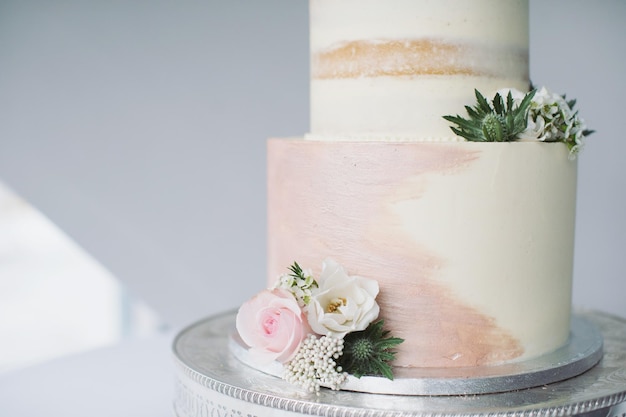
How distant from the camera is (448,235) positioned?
1.84m

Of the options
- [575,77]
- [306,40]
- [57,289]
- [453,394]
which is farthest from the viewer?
[57,289]

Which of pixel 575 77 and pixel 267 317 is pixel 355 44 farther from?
pixel 575 77

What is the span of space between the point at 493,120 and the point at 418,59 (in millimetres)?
229

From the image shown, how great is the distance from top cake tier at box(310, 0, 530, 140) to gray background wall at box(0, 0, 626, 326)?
173 cm

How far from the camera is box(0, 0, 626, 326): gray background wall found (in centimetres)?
365

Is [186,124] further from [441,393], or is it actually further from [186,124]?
[441,393]

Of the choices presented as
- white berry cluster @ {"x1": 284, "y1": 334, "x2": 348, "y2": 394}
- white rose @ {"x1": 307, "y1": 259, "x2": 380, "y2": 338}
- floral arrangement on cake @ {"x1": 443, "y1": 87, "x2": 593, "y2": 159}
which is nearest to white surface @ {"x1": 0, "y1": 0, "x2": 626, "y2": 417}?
floral arrangement on cake @ {"x1": 443, "y1": 87, "x2": 593, "y2": 159}

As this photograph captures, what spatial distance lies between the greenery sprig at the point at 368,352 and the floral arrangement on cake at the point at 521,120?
19.7 inches

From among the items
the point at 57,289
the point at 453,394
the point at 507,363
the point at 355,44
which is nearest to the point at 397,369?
the point at 453,394

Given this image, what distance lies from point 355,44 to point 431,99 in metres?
0.23

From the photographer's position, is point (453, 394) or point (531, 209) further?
point (531, 209)

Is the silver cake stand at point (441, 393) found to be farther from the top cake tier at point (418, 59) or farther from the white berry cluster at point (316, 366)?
the top cake tier at point (418, 59)

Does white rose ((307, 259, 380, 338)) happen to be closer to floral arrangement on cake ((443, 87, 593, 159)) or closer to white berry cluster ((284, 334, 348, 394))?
white berry cluster ((284, 334, 348, 394))

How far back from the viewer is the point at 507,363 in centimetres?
189
